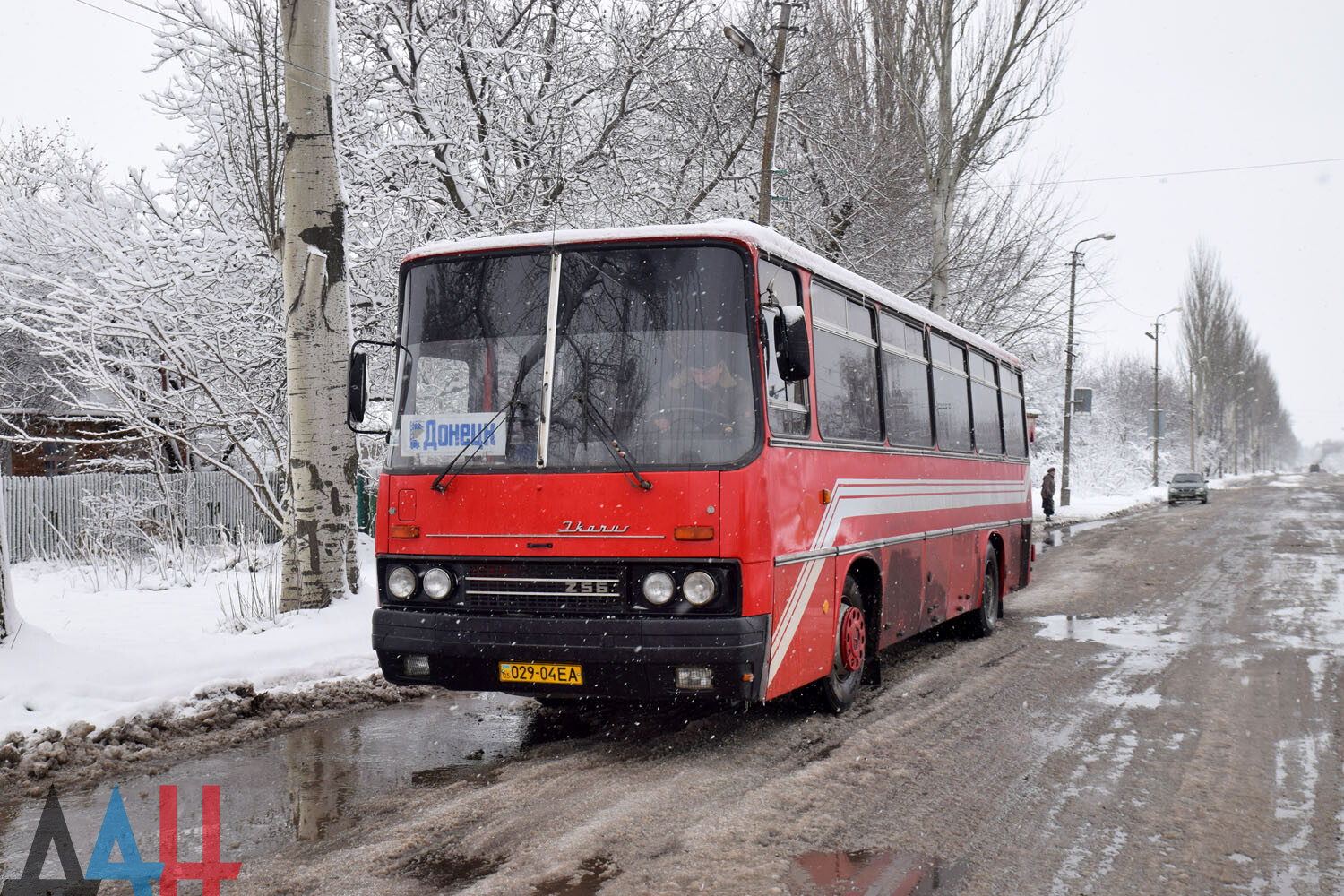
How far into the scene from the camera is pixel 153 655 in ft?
25.0

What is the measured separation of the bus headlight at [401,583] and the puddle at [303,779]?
891 mm

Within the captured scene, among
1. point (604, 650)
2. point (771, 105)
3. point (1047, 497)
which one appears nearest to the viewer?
point (604, 650)

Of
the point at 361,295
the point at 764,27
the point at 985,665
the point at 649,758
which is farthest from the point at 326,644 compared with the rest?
the point at 764,27

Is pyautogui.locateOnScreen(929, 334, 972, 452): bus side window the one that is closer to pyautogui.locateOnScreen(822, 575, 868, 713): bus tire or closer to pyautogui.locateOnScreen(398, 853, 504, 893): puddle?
pyautogui.locateOnScreen(822, 575, 868, 713): bus tire

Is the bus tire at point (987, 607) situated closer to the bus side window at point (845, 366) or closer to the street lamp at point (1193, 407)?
the bus side window at point (845, 366)

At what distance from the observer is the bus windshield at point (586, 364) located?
5.77 metres

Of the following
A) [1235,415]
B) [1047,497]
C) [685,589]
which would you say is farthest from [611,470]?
[1235,415]

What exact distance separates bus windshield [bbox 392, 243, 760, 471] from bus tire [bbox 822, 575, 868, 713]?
192cm

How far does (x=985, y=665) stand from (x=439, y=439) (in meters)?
5.20

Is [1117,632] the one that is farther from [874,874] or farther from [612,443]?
[874,874]

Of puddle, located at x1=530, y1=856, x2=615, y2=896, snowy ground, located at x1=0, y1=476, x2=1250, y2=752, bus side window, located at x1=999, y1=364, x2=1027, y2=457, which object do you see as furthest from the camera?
bus side window, located at x1=999, y1=364, x2=1027, y2=457

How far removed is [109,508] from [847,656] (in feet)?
46.7

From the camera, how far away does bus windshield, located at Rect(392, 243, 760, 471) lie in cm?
577

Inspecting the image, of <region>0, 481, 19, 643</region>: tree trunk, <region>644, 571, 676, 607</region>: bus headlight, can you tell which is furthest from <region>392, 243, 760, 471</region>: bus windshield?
<region>0, 481, 19, 643</region>: tree trunk
